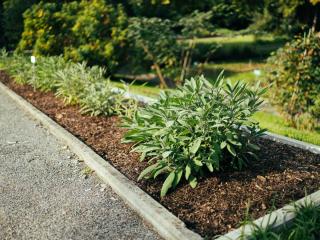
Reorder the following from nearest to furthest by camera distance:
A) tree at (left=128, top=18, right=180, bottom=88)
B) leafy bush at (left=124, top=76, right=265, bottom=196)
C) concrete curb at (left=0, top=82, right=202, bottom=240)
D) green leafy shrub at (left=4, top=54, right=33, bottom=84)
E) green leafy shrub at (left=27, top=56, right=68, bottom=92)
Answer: concrete curb at (left=0, top=82, right=202, bottom=240) < leafy bush at (left=124, top=76, right=265, bottom=196) < green leafy shrub at (left=27, top=56, right=68, bottom=92) < green leafy shrub at (left=4, top=54, right=33, bottom=84) < tree at (left=128, top=18, right=180, bottom=88)

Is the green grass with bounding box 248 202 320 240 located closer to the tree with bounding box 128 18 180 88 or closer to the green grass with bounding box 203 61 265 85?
the tree with bounding box 128 18 180 88

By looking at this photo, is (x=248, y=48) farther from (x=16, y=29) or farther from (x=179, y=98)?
(x=179, y=98)

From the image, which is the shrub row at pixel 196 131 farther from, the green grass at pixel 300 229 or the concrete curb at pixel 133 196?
the green grass at pixel 300 229

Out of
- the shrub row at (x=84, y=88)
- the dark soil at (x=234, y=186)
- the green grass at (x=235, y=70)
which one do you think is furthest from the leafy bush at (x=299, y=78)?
the green grass at (x=235, y=70)

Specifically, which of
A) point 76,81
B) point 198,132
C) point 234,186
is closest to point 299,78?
point 76,81

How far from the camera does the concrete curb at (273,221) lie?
316 centimetres

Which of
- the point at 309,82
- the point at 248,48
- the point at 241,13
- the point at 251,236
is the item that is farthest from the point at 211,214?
the point at 248,48

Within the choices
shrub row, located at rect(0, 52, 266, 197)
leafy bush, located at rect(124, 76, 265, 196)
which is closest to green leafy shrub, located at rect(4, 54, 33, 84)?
shrub row, located at rect(0, 52, 266, 197)

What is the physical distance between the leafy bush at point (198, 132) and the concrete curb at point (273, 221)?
0.71 m

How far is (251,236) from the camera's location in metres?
3.11

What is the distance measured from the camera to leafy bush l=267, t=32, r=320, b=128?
25.5ft

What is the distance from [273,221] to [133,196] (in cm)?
129

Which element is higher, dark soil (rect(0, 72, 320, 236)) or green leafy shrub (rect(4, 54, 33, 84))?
dark soil (rect(0, 72, 320, 236))

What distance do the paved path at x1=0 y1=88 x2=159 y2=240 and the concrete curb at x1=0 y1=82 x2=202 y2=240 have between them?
74 mm
